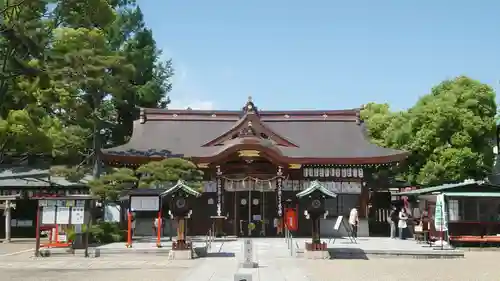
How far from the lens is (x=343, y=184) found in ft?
92.0

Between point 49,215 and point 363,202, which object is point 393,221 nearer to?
point 363,202

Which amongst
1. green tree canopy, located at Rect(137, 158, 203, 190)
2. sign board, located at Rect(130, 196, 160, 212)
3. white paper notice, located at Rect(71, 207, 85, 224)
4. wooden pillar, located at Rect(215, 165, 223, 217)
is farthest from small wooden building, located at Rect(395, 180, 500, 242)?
white paper notice, located at Rect(71, 207, 85, 224)

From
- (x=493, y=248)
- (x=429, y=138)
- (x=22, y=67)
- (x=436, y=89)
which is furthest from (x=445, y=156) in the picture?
(x=22, y=67)

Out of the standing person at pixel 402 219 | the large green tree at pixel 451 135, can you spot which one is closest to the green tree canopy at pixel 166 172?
the standing person at pixel 402 219

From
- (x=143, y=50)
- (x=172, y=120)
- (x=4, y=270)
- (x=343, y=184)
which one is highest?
(x=143, y=50)

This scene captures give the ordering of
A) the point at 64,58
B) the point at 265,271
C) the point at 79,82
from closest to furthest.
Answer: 1. the point at 265,271
2. the point at 64,58
3. the point at 79,82

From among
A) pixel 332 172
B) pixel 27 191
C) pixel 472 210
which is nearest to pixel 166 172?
pixel 332 172

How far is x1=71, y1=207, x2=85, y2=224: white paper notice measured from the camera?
18953 mm

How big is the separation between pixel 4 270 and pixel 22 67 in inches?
288

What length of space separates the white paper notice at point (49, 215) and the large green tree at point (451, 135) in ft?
73.8

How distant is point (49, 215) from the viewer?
18875 mm

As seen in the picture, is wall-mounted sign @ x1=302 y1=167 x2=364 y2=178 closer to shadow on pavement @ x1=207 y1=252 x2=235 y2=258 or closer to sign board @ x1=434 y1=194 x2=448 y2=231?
sign board @ x1=434 y1=194 x2=448 y2=231

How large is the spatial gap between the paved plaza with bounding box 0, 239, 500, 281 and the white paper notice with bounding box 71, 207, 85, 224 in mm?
A: 1224

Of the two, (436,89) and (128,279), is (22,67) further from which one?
(436,89)
